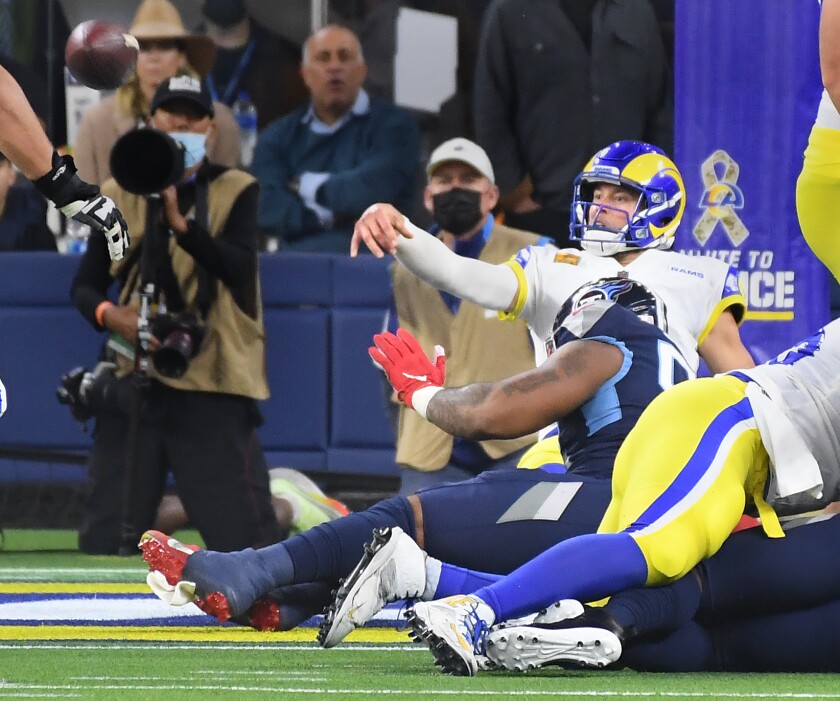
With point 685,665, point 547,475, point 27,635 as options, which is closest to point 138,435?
point 27,635

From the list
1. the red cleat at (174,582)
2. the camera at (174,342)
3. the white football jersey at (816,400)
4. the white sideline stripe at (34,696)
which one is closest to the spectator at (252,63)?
the camera at (174,342)

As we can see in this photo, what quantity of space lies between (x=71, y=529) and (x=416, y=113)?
262cm

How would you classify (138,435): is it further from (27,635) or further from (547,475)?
(547,475)

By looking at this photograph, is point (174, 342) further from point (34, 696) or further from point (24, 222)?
point (34, 696)

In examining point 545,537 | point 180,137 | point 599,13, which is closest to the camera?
point 545,537

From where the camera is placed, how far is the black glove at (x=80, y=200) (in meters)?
5.25

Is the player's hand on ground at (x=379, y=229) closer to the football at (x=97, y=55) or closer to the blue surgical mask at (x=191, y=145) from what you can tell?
the football at (x=97, y=55)

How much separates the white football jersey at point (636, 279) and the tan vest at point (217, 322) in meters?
2.47

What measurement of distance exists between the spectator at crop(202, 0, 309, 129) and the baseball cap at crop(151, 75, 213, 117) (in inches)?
74.7

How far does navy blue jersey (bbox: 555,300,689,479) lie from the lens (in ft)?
16.3

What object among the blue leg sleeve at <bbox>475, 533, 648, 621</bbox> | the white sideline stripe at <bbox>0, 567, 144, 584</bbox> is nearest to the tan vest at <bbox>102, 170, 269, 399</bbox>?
the white sideline stripe at <bbox>0, 567, 144, 584</bbox>

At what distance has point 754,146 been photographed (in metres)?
6.72

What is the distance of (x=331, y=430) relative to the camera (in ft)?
31.1

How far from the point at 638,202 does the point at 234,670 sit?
6.86 ft
